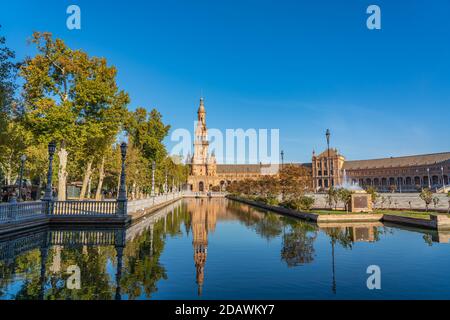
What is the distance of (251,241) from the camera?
15.8 metres

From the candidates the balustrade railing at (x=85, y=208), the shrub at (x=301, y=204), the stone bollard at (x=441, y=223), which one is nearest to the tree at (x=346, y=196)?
the shrub at (x=301, y=204)

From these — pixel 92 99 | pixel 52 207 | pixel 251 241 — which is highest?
pixel 92 99

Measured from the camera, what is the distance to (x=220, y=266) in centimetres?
1057

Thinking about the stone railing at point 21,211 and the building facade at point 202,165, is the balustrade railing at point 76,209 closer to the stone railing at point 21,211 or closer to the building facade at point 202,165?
the stone railing at point 21,211

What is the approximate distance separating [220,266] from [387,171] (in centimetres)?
13719

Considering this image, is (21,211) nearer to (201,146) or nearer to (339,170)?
(201,146)

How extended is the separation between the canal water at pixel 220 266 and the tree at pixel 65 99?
1079cm

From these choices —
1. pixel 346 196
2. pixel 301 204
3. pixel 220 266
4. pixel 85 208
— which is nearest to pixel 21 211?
pixel 85 208

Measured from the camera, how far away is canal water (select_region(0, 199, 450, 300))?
7.73 m

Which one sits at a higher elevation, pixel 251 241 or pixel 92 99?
pixel 92 99

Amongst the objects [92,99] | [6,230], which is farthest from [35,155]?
[6,230]
